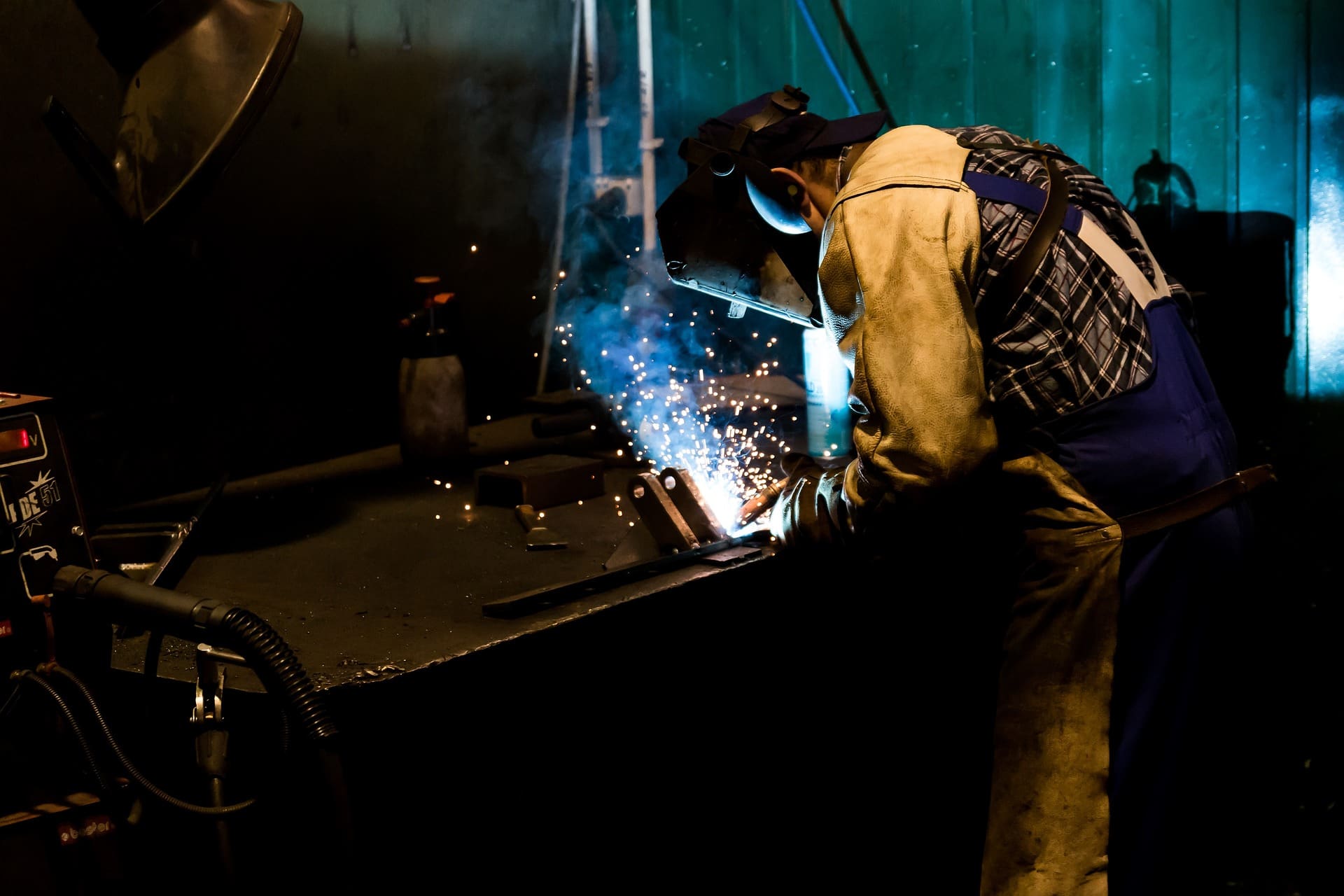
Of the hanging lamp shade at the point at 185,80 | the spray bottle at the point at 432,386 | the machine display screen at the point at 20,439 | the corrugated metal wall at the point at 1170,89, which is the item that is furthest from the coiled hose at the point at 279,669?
the corrugated metal wall at the point at 1170,89

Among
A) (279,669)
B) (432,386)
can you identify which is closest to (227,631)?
(279,669)

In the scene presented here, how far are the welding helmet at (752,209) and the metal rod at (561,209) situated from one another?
2067 millimetres

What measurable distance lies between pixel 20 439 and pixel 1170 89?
279 centimetres

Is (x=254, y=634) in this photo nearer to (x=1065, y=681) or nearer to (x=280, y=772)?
(x=280, y=772)

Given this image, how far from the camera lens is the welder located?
1714mm

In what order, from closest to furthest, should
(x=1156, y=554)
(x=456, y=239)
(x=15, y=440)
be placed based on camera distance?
(x=15, y=440), (x=1156, y=554), (x=456, y=239)

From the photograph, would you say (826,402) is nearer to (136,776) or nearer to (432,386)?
(432,386)

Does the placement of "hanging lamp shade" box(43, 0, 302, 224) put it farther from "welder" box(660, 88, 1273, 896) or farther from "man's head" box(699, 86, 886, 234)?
"welder" box(660, 88, 1273, 896)

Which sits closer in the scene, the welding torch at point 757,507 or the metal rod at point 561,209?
the welding torch at point 757,507

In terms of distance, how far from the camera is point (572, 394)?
3.68 meters

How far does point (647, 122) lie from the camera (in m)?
4.31

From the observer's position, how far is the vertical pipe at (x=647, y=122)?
4.30 meters

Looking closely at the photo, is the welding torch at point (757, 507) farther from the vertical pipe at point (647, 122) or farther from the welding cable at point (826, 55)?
the vertical pipe at point (647, 122)

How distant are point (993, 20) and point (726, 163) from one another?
5.58 feet
